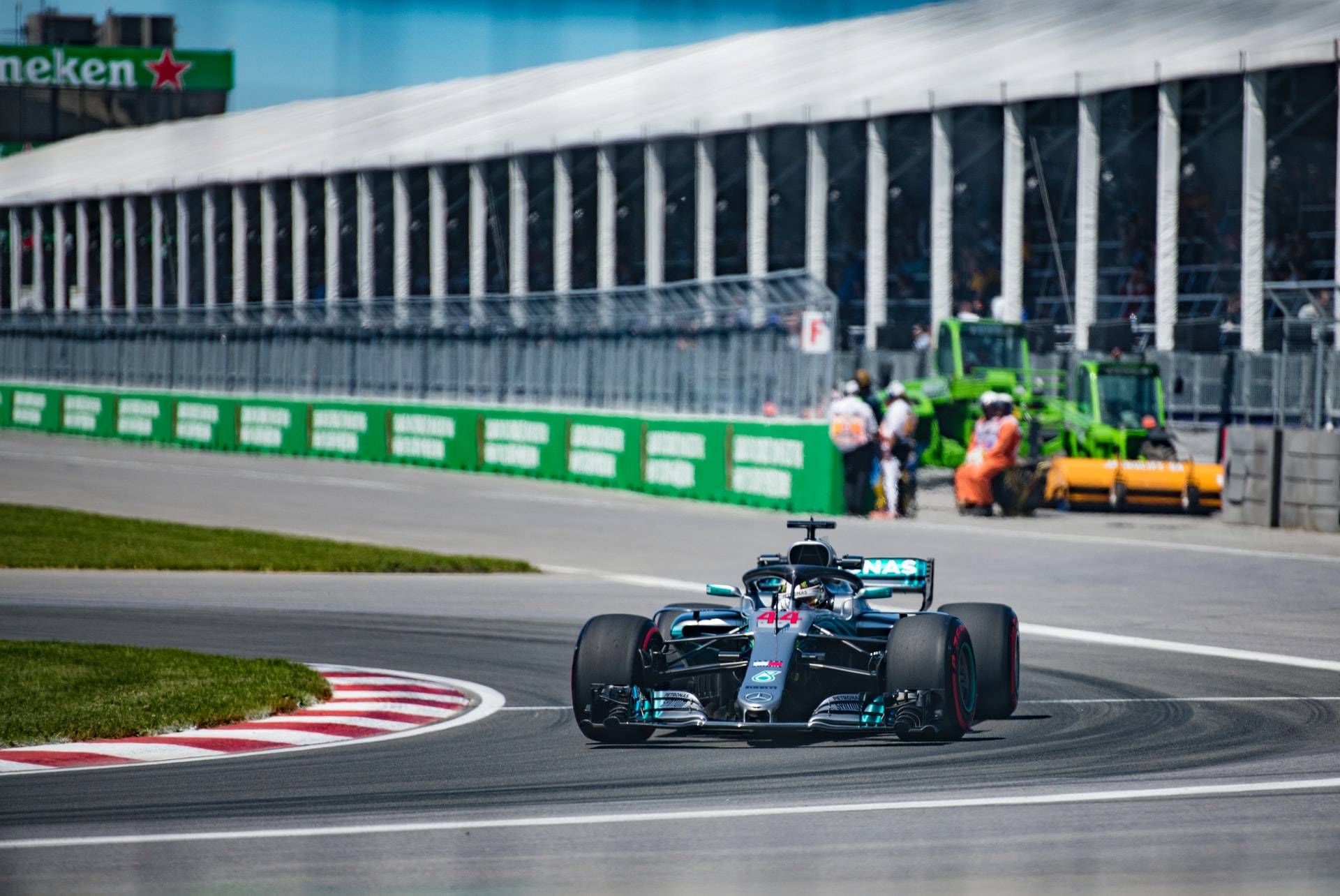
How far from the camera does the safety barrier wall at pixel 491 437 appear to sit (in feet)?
79.6

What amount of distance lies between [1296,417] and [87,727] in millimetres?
21871

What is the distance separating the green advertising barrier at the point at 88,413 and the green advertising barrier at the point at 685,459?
17534mm

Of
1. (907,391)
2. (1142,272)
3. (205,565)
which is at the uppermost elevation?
(1142,272)

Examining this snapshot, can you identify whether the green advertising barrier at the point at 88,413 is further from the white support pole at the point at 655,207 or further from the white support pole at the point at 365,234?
the white support pole at the point at 655,207

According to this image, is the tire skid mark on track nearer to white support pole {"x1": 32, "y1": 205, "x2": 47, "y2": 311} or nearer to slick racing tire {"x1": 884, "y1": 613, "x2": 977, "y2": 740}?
slick racing tire {"x1": 884, "y1": 613, "x2": 977, "y2": 740}

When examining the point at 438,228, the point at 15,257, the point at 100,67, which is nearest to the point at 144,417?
the point at 438,228

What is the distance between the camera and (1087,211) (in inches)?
1264

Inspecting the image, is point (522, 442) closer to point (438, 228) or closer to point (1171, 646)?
point (438, 228)

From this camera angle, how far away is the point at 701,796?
758 cm

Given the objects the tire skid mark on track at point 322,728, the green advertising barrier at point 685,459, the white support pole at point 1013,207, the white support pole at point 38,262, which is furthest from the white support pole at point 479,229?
the tire skid mark on track at point 322,728

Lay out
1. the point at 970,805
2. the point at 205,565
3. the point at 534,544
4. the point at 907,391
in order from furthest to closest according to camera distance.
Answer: the point at 907,391 < the point at 534,544 < the point at 205,565 < the point at 970,805

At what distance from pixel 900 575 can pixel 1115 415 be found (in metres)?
16.6

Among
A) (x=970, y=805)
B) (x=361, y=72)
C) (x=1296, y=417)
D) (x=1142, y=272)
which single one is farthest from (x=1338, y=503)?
(x=361, y=72)

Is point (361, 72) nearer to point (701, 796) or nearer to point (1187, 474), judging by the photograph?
point (701, 796)
